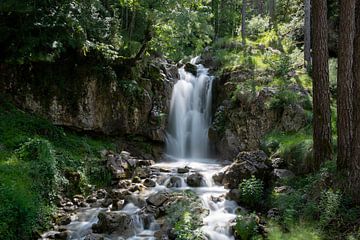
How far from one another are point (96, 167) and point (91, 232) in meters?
3.46

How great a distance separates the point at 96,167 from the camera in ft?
37.4

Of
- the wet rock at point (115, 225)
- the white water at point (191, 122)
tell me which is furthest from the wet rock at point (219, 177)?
the wet rock at point (115, 225)

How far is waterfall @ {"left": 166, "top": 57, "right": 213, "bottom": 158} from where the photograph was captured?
1614 centimetres

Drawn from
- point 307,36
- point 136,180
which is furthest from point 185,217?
point 307,36

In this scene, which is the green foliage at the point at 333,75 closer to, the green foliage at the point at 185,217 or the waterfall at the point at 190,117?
the waterfall at the point at 190,117

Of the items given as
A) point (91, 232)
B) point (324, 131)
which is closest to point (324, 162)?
point (324, 131)

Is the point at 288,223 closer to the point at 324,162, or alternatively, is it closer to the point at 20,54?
the point at 324,162

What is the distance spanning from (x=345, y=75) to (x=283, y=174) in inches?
133

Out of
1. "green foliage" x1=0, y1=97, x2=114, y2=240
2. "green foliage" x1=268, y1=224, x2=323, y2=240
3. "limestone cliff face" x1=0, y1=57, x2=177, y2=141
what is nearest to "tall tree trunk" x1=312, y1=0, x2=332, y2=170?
"green foliage" x1=268, y1=224, x2=323, y2=240

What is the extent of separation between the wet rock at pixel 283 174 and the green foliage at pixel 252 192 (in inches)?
32.9

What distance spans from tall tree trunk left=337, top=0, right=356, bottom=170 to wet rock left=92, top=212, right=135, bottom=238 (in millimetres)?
4804

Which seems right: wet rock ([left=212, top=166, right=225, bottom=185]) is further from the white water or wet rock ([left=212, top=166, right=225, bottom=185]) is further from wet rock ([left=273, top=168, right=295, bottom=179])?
wet rock ([left=273, top=168, right=295, bottom=179])

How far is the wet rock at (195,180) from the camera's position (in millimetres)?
11000

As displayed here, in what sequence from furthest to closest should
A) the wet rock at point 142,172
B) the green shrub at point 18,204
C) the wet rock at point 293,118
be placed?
1. the wet rock at point 293,118
2. the wet rock at point 142,172
3. the green shrub at point 18,204
